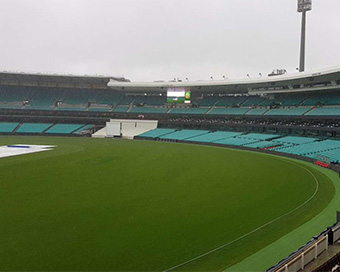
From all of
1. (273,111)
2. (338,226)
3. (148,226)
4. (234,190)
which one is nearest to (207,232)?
(148,226)

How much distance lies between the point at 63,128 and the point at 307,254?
68928 millimetres

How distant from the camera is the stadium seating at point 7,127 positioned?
222 feet

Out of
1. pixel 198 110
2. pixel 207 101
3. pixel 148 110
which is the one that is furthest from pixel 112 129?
pixel 207 101

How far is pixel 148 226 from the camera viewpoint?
12.7m

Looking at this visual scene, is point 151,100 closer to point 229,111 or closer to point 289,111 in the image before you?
point 229,111

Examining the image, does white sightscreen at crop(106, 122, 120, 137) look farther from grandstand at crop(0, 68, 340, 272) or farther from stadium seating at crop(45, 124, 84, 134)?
stadium seating at crop(45, 124, 84, 134)

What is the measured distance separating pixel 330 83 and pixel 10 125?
6942cm

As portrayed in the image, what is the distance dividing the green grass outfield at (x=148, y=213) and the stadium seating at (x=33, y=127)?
148 ft

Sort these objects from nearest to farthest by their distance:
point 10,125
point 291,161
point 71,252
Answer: point 71,252, point 291,161, point 10,125

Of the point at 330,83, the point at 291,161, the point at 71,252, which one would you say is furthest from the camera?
the point at 330,83

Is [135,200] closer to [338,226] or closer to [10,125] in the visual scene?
[338,226]

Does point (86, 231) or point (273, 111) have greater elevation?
point (273, 111)

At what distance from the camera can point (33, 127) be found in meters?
69.3

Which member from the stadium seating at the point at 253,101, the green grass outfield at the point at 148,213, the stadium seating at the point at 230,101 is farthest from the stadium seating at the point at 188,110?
the green grass outfield at the point at 148,213
